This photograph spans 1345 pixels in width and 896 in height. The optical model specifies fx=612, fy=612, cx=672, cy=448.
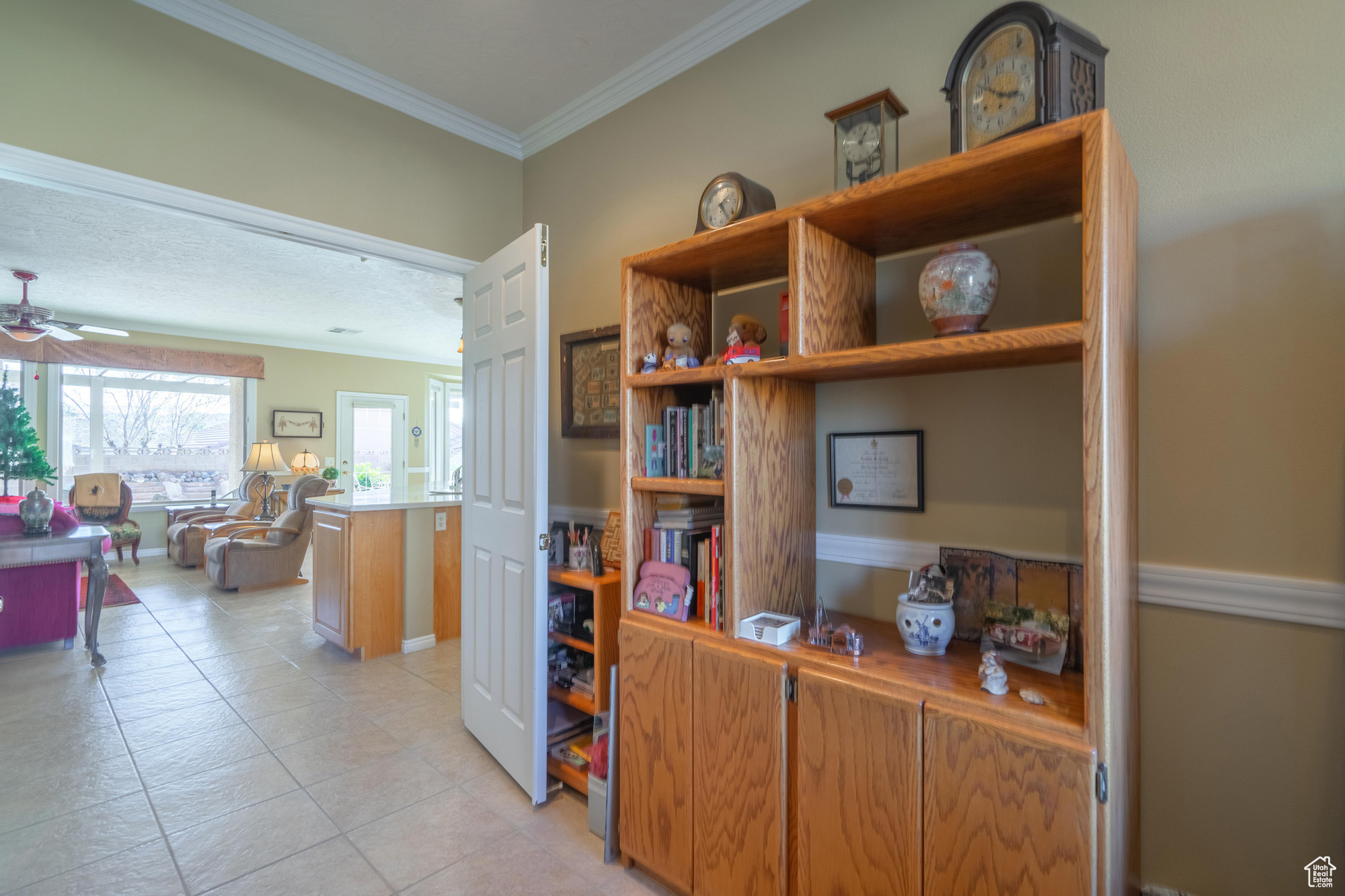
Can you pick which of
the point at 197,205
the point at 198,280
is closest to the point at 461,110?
the point at 197,205

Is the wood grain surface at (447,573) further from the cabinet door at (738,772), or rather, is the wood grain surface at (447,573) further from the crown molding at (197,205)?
the cabinet door at (738,772)

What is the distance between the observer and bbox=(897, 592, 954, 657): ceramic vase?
145cm

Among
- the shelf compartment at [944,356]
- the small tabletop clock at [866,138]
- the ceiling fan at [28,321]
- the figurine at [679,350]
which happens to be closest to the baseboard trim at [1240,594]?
the shelf compartment at [944,356]

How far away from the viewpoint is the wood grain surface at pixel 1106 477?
3.53ft

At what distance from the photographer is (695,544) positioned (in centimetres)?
187

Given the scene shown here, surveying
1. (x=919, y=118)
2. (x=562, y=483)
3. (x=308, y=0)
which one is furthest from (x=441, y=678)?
(x=919, y=118)

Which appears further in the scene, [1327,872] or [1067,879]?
[1327,872]

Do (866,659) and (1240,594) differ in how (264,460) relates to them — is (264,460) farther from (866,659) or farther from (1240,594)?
(1240,594)

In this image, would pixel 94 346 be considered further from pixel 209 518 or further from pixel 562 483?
pixel 562 483

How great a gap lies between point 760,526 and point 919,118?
124cm

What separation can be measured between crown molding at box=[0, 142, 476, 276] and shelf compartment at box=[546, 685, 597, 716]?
196 centimetres

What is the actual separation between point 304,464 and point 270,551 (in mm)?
2721

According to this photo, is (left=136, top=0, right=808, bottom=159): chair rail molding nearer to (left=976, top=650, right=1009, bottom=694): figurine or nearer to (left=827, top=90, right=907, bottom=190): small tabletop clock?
(left=827, top=90, right=907, bottom=190): small tabletop clock

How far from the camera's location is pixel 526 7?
211 cm
